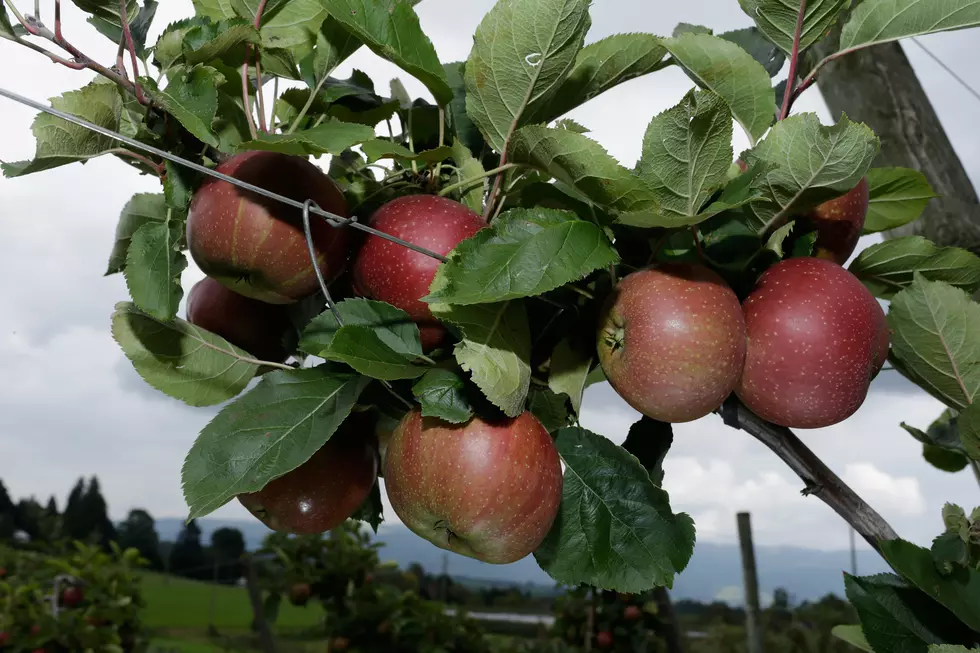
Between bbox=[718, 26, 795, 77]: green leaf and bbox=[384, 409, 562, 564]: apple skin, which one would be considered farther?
bbox=[718, 26, 795, 77]: green leaf

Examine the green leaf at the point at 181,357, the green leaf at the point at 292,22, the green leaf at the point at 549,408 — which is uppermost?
the green leaf at the point at 292,22

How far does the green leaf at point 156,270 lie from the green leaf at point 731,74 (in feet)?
1.05

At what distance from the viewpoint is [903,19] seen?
1.60 ft

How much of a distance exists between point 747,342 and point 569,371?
0.36 feet

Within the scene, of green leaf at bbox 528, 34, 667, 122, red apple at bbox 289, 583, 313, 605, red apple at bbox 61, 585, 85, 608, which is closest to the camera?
green leaf at bbox 528, 34, 667, 122

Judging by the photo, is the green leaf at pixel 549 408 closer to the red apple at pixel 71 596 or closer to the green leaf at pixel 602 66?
the green leaf at pixel 602 66

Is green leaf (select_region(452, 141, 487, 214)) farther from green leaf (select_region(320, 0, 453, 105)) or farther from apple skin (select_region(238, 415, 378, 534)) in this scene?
apple skin (select_region(238, 415, 378, 534))

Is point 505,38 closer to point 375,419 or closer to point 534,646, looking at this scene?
point 375,419

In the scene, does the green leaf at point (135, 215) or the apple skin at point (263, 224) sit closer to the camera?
the apple skin at point (263, 224)

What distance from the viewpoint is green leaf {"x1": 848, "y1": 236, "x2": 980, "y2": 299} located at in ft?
1.83

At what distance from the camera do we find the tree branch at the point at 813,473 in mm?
532

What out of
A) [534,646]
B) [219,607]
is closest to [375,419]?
[534,646]

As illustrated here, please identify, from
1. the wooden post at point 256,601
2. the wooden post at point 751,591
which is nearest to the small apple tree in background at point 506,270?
the wooden post at point 751,591

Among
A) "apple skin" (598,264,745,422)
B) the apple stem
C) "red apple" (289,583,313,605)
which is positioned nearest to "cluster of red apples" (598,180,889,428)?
"apple skin" (598,264,745,422)
